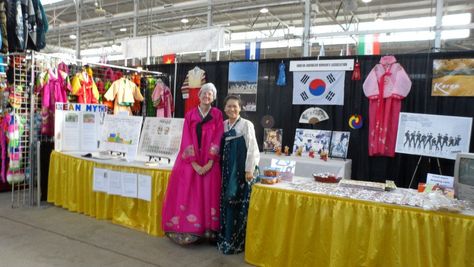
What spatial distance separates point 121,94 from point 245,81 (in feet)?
6.32

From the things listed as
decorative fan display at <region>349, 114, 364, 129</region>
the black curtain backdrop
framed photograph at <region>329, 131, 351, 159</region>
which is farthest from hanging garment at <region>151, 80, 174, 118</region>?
decorative fan display at <region>349, 114, 364, 129</region>

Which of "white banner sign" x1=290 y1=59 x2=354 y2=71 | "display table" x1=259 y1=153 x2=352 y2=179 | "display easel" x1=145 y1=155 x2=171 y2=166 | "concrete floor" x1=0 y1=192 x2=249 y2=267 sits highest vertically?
"white banner sign" x1=290 y1=59 x2=354 y2=71

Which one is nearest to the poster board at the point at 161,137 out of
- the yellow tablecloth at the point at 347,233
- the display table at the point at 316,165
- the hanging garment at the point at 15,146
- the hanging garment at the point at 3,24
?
the yellow tablecloth at the point at 347,233

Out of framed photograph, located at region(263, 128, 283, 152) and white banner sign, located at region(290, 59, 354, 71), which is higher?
white banner sign, located at region(290, 59, 354, 71)

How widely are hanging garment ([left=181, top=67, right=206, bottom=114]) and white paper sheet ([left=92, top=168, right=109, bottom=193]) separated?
218 centimetres

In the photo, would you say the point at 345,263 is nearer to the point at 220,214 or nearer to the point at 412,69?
the point at 220,214

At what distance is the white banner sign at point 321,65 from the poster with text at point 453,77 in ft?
2.95

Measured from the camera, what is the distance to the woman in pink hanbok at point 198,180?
2973 mm

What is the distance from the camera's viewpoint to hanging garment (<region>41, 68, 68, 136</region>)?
4.48 m

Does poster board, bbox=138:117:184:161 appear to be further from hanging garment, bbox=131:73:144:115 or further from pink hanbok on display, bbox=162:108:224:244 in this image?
hanging garment, bbox=131:73:144:115

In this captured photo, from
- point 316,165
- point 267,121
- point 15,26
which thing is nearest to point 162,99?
point 267,121

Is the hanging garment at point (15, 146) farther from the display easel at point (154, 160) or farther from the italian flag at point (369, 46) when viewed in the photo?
the italian flag at point (369, 46)

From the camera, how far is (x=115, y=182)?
353 centimetres

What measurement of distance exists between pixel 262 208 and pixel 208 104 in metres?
0.97
